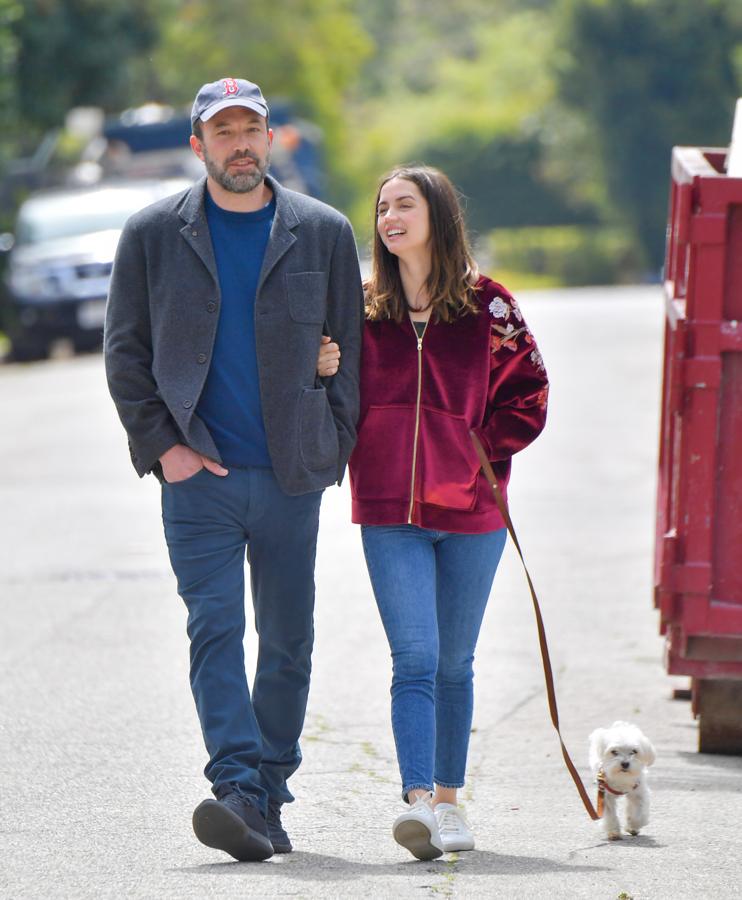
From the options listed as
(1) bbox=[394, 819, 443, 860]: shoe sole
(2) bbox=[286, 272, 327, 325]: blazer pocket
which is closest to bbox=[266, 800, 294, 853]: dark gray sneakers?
(1) bbox=[394, 819, 443, 860]: shoe sole

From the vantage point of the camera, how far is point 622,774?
5203mm

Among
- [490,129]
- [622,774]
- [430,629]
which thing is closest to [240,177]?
[430,629]

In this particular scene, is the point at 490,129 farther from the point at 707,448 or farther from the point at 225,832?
the point at 225,832

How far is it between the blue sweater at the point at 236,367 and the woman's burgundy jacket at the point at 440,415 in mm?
314

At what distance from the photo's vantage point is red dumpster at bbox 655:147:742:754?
19.1 ft

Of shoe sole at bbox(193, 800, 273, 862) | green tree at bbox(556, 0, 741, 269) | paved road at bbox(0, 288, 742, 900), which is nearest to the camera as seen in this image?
shoe sole at bbox(193, 800, 273, 862)

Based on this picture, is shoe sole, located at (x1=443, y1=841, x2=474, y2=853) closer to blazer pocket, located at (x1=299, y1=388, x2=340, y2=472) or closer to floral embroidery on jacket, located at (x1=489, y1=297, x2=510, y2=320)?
blazer pocket, located at (x1=299, y1=388, x2=340, y2=472)

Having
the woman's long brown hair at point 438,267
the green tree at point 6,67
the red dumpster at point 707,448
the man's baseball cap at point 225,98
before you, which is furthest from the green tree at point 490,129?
the man's baseball cap at point 225,98

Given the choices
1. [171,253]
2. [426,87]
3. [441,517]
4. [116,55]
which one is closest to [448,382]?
[441,517]

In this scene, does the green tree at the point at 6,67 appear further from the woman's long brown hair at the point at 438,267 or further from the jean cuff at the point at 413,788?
the jean cuff at the point at 413,788

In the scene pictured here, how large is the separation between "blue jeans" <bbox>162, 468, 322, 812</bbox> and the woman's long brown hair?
0.58 metres

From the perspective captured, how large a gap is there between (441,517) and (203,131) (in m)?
1.21

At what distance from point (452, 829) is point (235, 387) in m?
1.32

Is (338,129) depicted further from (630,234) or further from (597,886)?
(597,886)
